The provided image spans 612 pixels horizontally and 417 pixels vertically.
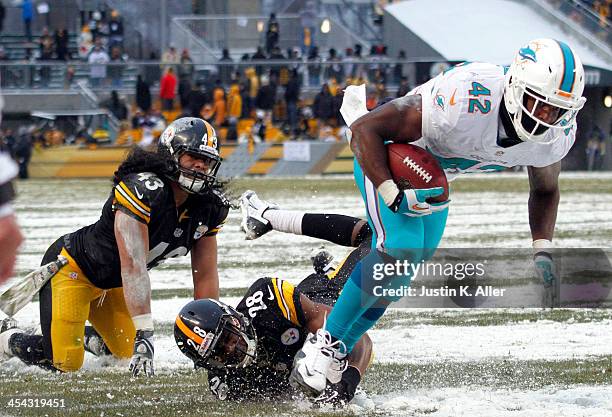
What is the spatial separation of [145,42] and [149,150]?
22229 mm

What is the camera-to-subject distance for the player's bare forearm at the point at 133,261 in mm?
5035

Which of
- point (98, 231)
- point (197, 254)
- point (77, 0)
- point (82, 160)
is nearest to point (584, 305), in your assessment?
point (197, 254)

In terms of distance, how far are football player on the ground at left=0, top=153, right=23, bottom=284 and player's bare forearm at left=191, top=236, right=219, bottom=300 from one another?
262cm

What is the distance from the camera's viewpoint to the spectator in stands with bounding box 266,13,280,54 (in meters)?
25.9

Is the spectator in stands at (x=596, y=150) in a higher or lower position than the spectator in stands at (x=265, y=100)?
lower

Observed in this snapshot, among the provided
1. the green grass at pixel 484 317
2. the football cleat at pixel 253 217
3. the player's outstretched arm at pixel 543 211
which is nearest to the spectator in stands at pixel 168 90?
the green grass at pixel 484 317

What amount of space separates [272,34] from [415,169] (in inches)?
862

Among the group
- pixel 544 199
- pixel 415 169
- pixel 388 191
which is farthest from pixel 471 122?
pixel 544 199

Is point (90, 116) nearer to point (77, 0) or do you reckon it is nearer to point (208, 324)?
point (77, 0)

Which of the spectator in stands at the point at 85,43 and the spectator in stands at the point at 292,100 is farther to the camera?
the spectator in stands at the point at 85,43

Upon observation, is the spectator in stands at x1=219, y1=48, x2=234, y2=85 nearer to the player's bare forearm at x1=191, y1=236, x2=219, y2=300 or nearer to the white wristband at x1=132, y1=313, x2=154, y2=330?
the player's bare forearm at x1=191, y1=236, x2=219, y2=300

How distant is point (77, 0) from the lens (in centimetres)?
2775

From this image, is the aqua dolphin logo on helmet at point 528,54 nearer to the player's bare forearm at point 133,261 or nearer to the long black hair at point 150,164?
the long black hair at point 150,164

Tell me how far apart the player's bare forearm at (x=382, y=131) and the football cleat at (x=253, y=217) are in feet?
3.20
